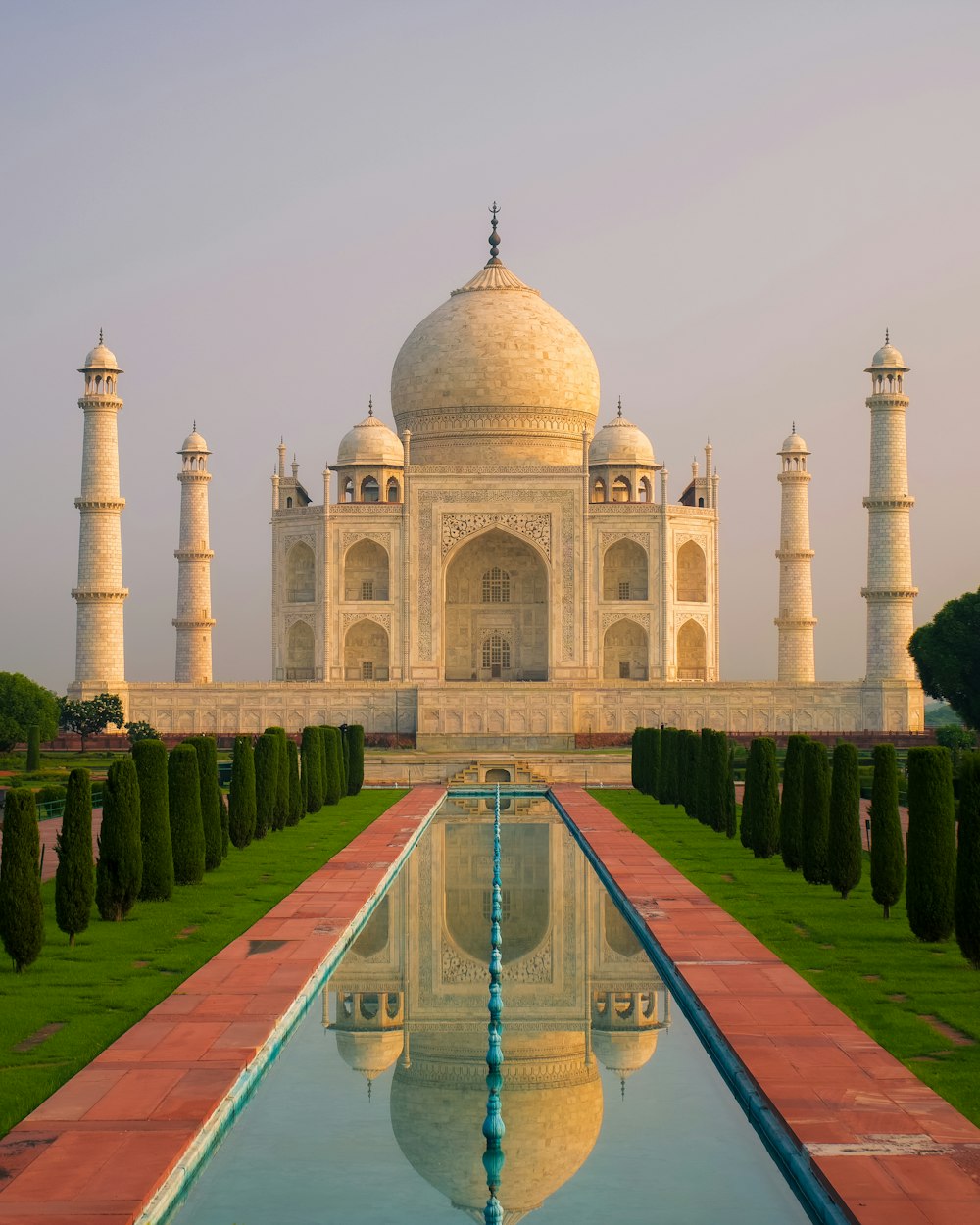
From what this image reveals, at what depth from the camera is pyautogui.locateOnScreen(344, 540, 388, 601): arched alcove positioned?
36281 mm

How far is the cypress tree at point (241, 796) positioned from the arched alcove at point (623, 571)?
813 inches

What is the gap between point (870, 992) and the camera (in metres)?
8.62

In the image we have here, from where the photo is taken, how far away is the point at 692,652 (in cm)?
3656

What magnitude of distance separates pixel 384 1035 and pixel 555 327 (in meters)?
31.7

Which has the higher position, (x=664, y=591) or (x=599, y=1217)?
(x=664, y=591)

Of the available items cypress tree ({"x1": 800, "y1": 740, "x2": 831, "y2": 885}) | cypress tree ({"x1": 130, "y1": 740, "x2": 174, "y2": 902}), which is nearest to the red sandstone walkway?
cypress tree ({"x1": 130, "y1": 740, "x2": 174, "y2": 902})

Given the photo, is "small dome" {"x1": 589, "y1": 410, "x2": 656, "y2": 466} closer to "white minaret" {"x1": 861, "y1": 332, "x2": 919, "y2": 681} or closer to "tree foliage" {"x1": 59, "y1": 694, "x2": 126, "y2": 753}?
"white minaret" {"x1": 861, "y1": 332, "x2": 919, "y2": 681}

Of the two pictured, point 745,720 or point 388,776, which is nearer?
point 388,776

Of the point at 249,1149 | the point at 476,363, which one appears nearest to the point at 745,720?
the point at 476,363

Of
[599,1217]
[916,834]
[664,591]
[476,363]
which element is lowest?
[599,1217]

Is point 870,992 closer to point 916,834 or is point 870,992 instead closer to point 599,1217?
point 916,834

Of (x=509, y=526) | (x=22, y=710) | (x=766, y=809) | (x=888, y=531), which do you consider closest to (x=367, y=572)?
(x=509, y=526)

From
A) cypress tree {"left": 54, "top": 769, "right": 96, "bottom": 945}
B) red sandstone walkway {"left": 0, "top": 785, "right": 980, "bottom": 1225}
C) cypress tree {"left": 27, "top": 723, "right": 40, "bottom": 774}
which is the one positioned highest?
cypress tree {"left": 27, "top": 723, "right": 40, "bottom": 774}

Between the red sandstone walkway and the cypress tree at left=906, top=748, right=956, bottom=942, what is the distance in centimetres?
113
